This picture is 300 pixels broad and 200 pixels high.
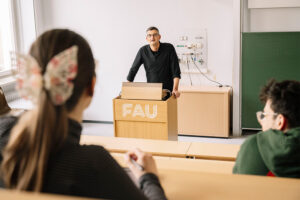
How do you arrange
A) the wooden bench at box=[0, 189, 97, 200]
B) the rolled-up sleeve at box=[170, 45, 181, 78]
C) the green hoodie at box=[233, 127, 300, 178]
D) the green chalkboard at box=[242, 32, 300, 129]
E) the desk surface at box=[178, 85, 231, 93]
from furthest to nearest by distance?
1. the desk surface at box=[178, 85, 231, 93]
2. the green chalkboard at box=[242, 32, 300, 129]
3. the rolled-up sleeve at box=[170, 45, 181, 78]
4. the green hoodie at box=[233, 127, 300, 178]
5. the wooden bench at box=[0, 189, 97, 200]

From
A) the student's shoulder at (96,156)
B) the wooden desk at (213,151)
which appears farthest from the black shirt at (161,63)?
the student's shoulder at (96,156)

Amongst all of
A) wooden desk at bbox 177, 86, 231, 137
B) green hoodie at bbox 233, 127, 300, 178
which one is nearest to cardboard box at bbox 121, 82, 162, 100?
wooden desk at bbox 177, 86, 231, 137

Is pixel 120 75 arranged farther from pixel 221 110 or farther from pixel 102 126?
pixel 221 110

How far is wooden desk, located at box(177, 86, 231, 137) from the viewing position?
5.34 metres

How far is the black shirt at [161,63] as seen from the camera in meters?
4.72

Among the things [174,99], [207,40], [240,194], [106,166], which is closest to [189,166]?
[240,194]

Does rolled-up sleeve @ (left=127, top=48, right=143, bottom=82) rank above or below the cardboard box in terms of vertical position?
above

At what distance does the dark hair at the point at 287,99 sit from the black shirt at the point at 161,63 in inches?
113

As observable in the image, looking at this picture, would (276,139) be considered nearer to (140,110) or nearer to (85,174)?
(85,174)

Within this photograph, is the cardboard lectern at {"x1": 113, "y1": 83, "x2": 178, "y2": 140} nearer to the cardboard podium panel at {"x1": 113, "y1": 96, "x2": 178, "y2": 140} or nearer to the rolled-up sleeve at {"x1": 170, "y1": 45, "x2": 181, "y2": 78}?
the cardboard podium panel at {"x1": 113, "y1": 96, "x2": 178, "y2": 140}

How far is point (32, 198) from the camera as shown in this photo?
1.87 feet

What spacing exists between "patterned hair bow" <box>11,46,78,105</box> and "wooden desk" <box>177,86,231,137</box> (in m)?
4.41

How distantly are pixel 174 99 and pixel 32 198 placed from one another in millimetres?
3707

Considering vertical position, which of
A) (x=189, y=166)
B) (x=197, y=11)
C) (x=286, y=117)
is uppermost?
(x=197, y=11)
